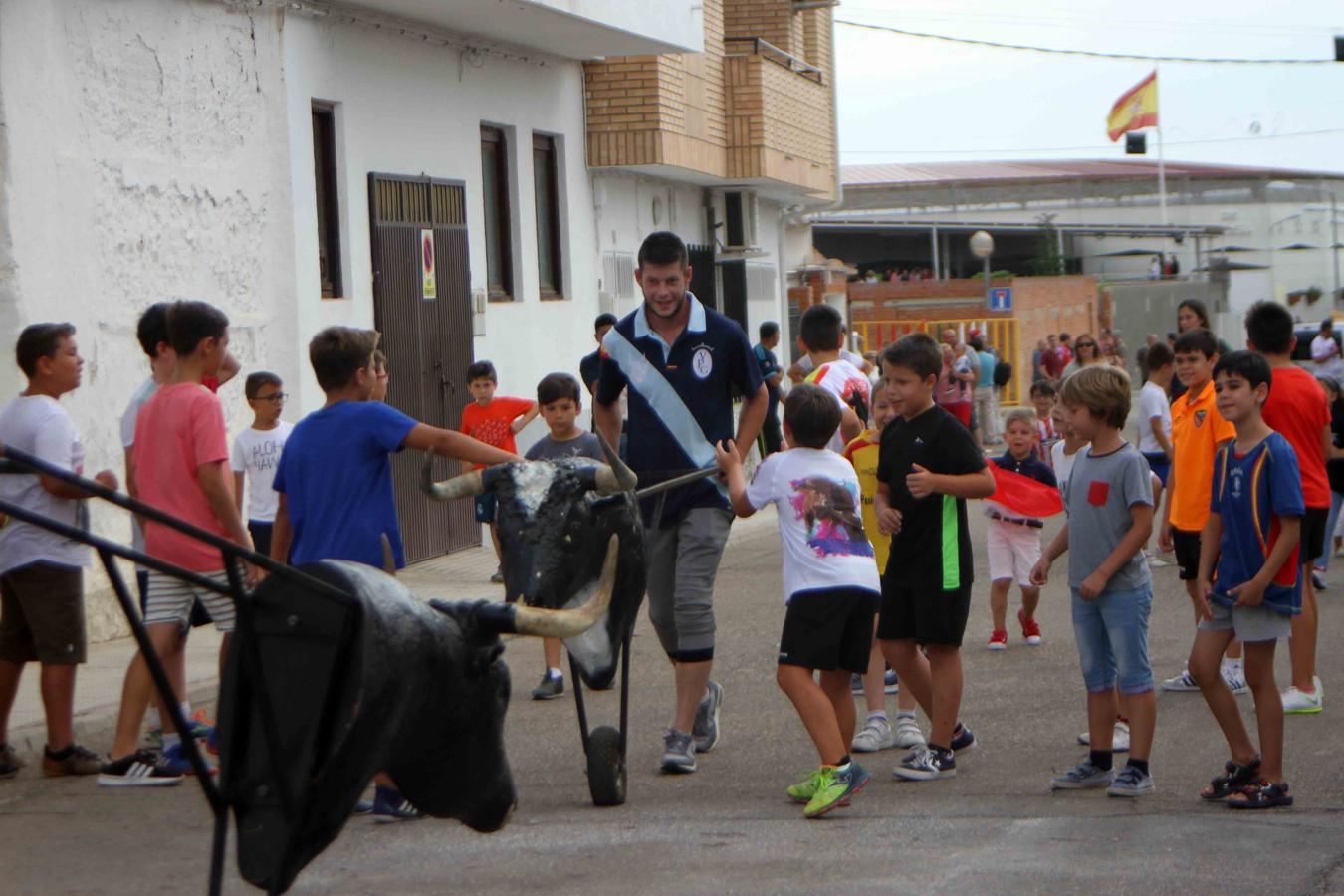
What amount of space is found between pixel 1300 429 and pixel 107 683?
6.35 metres

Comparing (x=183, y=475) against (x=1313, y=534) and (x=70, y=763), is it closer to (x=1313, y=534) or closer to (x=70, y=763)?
(x=70, y=763)

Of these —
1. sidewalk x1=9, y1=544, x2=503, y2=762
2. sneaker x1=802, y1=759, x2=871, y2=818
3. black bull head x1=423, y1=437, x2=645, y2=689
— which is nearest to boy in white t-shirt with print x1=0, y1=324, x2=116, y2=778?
sidewalk x1=9, y1=544, x2=503, y2=762

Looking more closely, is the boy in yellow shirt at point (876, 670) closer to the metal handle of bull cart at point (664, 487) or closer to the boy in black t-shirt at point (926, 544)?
the boy in black t-shirt at point (926, 544)

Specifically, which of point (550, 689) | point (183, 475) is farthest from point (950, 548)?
point (183, 475)

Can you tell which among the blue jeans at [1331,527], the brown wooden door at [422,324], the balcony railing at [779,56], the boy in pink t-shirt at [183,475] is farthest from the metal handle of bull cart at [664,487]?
the balcony railing at [779,56]

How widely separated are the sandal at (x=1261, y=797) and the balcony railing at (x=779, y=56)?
17881 millimetres

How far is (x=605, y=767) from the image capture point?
7.18 metres

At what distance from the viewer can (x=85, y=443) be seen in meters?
11.8

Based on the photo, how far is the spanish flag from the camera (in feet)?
201

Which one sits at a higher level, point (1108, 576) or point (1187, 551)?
point (1108, 576)

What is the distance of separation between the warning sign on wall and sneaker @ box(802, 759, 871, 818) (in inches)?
390

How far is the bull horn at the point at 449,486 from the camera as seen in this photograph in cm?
539

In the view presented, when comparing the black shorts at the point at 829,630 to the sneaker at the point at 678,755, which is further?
the sneaker at the point at 678,755

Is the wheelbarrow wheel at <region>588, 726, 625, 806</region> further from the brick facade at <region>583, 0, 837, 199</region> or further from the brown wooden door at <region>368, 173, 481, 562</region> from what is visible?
the brick facade at <region>583, 0, 837, 199</region>
